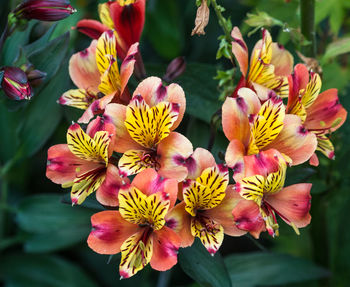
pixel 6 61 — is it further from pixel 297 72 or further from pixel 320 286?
pixel 320 286

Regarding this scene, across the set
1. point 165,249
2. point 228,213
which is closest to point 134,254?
point 165,249

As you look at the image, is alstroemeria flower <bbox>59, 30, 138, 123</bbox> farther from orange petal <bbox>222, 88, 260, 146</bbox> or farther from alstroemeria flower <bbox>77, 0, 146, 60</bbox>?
orange petal <bbox>222, 88, 260, 146</bbox>

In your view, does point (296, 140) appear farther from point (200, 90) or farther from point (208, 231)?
point (200, 90)

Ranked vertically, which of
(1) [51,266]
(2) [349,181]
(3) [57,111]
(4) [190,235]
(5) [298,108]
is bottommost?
(1) [51,266]

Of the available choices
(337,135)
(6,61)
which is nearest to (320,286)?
(337,135)

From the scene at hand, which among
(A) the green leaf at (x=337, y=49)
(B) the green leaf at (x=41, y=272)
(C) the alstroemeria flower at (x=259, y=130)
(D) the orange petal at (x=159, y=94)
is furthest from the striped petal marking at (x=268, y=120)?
(B) the green leaf at (x=41, y=272)

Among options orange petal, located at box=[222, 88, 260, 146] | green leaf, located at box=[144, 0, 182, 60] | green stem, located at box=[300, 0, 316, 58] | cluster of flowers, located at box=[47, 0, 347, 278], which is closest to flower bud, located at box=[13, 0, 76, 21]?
cluster of flowers, located at box=[47, 0, 347, 278]

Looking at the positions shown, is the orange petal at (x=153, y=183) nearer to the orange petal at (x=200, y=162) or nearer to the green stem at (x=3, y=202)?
the orange petal at (x=200, y=162)
